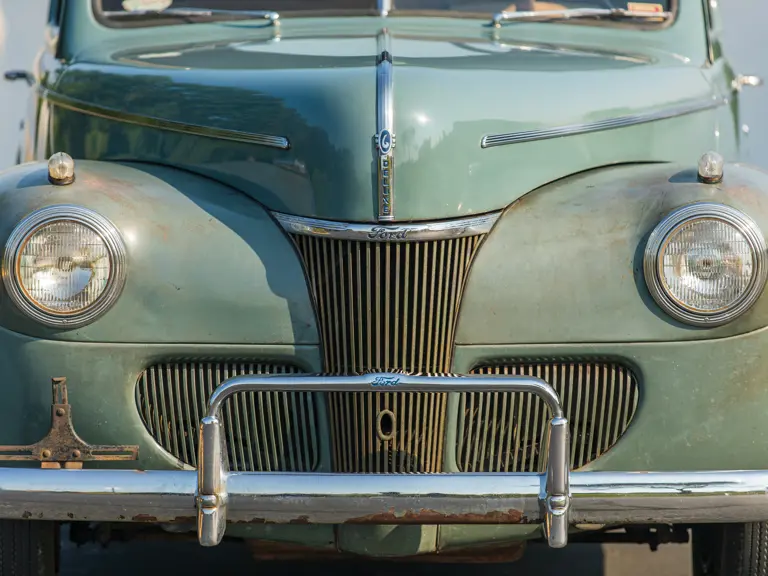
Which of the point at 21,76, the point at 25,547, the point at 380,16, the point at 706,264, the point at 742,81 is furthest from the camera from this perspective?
the point at 21,76

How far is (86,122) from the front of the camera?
3242mm

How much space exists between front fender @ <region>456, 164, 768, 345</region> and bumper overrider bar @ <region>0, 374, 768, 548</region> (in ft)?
0.83

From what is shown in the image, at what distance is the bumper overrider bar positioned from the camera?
2.37m

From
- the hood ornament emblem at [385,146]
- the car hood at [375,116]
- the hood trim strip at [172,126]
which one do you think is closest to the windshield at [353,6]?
the car hood at [375,116]

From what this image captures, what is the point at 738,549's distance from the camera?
112 inches

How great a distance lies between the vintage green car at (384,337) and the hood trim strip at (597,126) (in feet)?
0.03

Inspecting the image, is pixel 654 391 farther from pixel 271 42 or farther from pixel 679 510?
pixel 271 42

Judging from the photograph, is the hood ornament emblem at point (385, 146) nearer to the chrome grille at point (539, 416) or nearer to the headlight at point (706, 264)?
the chrome grille at point (539, 416)

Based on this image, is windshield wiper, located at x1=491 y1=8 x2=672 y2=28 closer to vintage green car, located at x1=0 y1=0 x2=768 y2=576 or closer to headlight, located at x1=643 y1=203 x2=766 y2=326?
vintage green car, located at x1=0 y1=0 x2=768 y2=576

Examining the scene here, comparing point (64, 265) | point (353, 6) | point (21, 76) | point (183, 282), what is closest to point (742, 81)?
point (353, 6)

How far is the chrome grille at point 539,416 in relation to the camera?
2.65m

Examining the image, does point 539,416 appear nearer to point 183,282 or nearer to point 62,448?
point 183,282

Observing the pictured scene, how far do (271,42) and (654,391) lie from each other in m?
1.49

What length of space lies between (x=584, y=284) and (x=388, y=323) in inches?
16.5
